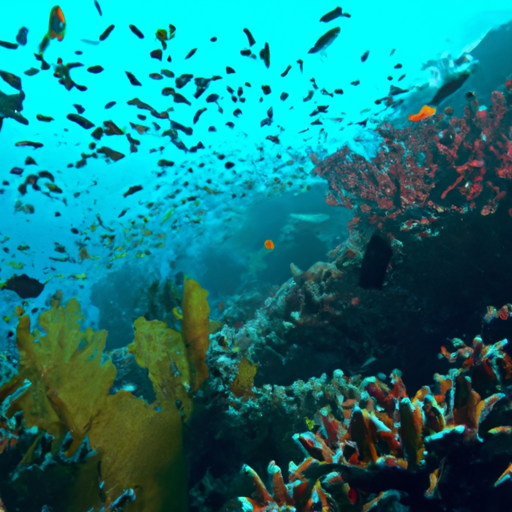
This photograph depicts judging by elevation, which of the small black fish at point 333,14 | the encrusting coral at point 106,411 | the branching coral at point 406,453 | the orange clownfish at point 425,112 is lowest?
the branching coral at point 406,453

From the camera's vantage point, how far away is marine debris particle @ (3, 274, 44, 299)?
5.57m

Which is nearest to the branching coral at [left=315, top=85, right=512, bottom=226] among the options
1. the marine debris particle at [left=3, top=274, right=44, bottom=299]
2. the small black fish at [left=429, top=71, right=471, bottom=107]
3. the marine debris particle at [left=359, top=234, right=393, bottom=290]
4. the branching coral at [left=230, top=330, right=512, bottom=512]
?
the small black fish at [left=429, top=71, right=471, bottom=107]

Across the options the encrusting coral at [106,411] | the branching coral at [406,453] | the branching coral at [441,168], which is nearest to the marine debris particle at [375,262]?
the branching coral at [441,168]

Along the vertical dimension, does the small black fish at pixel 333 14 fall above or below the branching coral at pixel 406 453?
above

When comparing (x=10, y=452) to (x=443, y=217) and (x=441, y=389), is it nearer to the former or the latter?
(x=441, y=389)

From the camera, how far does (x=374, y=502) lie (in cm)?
175

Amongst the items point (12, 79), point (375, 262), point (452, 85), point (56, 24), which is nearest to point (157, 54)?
point (56, 24)

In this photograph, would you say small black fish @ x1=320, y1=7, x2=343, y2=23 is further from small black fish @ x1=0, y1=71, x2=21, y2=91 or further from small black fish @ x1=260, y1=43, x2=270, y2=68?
small black fish @ x1=0, y1=71, x2=21, y2=91

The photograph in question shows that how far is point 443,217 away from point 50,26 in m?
6.99

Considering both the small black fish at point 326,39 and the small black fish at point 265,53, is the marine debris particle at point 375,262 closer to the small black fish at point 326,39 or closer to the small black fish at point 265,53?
the small black fish at point 326,39

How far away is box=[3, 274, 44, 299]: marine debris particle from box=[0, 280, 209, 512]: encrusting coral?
2.96m

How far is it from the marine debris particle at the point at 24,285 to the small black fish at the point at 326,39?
22.1 ft

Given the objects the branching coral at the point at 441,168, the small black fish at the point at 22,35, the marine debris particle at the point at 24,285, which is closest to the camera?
the branching coral at the point at 441,168

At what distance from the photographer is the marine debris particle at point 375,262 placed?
14.5 ft
